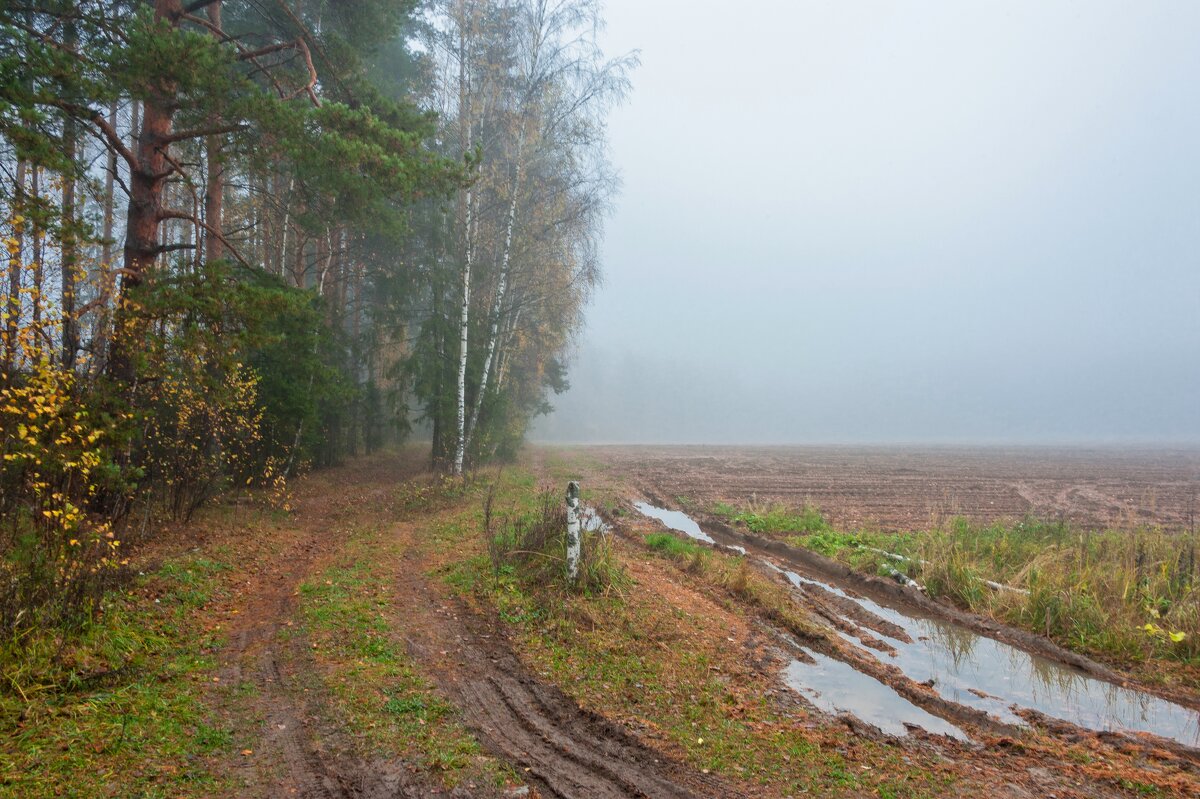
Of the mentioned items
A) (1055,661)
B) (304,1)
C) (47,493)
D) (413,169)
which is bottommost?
(1055,661)

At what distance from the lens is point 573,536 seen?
7.21m

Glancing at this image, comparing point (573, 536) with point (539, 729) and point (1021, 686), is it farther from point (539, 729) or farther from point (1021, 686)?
point (1021, 686)

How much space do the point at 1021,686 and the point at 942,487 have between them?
17903mm

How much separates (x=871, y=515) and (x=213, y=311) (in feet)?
48.4

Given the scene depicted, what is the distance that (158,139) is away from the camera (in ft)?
28.3

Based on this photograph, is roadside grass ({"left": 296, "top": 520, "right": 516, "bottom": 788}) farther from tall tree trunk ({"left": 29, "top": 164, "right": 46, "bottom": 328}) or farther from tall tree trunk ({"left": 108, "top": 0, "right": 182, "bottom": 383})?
tall tree trunk ({"left": 108, "top": 0, "right": 182, "bottom": 383})

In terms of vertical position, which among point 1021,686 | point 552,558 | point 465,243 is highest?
point 465,243

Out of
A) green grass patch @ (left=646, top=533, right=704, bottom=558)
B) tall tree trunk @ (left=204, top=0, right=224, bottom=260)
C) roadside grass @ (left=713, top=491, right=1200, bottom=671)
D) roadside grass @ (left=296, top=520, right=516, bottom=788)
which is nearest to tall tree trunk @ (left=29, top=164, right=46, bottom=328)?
roadside grass @ (left=296, top=520, right=516, bottom=788)

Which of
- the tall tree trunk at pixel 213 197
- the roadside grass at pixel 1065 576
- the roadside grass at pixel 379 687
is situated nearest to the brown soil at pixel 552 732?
the roadside grass at pixel 379 687

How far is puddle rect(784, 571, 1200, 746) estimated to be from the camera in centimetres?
567

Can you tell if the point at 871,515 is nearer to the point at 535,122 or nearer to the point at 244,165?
the point at 535,122

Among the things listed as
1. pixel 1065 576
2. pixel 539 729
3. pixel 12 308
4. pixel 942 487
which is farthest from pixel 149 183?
pixel 942 487

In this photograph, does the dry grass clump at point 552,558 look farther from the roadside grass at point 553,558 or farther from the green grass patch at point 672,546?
the green grass patch at point 672,546

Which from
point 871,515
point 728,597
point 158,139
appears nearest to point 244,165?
point 158,139
